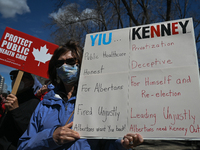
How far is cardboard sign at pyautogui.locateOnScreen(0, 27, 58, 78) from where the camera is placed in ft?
8.85

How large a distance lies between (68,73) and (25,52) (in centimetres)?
149

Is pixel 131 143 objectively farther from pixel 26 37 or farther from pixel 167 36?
pixel 26 37

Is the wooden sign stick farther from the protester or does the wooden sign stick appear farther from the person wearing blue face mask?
the person wearing blue face mask

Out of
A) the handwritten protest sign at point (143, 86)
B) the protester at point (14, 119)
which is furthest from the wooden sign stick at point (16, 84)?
the handwritten protest sign at point (143, 86)

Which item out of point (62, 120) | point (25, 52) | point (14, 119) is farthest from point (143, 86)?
point (25, 52)

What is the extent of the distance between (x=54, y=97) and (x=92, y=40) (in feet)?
2.27

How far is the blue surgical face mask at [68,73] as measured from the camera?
1716 millimetres

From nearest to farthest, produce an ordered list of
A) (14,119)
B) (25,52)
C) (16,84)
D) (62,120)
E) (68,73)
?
(62,120)
(68,73)
(14,119)
(16,84)
(25,52)

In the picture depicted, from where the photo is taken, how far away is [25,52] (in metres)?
2.80

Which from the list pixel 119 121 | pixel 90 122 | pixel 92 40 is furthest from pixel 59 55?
pixel 119 121

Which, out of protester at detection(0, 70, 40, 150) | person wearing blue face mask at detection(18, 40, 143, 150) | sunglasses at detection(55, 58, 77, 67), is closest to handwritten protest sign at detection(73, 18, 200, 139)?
person wearing blue face mask at detection(18, 40, 143, 150)

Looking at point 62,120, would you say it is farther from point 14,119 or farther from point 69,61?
point 14,119

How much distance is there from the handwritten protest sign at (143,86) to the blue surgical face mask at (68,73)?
19cm

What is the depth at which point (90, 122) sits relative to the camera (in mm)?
1383
